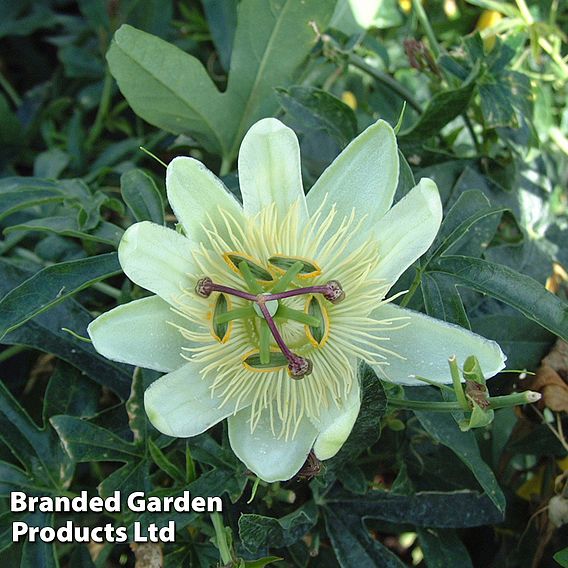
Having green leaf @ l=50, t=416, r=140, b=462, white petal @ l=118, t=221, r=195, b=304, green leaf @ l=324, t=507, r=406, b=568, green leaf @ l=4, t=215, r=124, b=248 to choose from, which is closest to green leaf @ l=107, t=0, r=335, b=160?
green leaf @ l=4, t=215, r=124, b=248

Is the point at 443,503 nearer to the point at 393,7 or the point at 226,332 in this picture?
the point at 226,332

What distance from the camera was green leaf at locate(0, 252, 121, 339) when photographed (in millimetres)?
1146

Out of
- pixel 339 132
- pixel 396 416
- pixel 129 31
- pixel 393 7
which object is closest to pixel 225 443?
pixel 396 416

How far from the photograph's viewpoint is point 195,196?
1.09 metres

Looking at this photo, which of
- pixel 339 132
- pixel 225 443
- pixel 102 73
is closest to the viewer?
pixel 225 443

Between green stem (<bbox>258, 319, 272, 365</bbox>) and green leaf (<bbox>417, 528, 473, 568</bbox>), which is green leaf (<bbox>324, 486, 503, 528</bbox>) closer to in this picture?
green leaf (<bbox>417, 528, 473, 568</bbox>)

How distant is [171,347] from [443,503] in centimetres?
51

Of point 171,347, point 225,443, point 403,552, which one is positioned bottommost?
point 403,552

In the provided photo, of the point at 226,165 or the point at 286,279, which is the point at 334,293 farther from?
the point at 226,165

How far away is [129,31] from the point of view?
137 centimetres

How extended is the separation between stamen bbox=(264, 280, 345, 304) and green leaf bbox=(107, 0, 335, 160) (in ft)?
1.75

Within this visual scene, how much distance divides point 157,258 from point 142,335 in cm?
10

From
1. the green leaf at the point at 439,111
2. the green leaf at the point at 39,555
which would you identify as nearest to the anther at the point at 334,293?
the green leaf at the point at 439,111

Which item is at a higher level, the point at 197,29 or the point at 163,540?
the point at 197,29
